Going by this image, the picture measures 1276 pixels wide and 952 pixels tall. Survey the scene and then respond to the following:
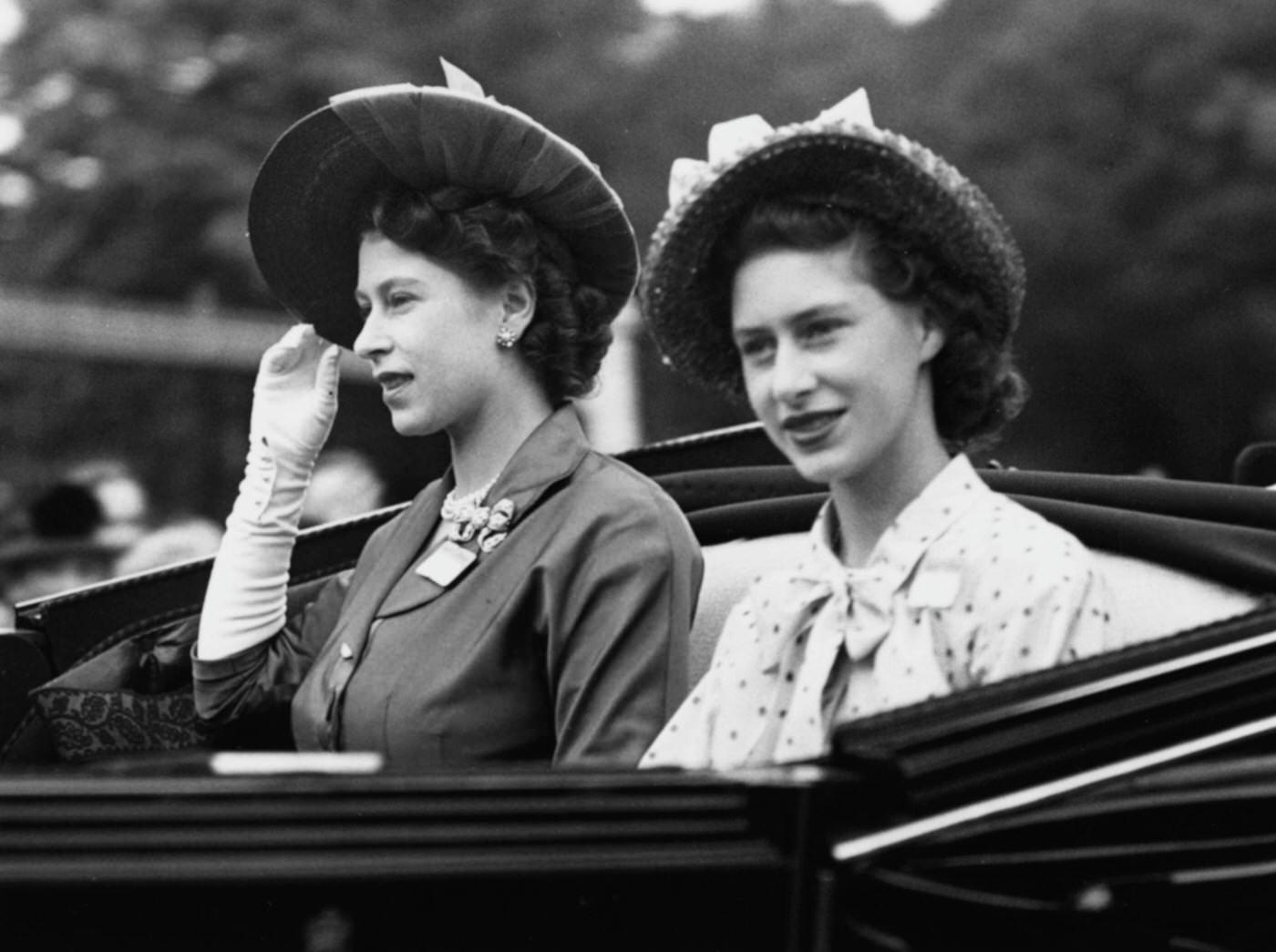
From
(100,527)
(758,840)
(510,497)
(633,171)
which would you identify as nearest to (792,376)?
(758,840)

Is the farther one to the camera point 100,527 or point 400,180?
point 100,527

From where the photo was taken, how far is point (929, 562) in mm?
1940

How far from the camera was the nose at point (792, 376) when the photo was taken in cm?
193

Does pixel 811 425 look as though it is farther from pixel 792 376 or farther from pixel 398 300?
pixel 398 300

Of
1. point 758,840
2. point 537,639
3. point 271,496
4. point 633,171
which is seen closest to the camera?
point 758,840

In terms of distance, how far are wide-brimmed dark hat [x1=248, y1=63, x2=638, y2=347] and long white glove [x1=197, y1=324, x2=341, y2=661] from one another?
9 cm

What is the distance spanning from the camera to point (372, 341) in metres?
2.60

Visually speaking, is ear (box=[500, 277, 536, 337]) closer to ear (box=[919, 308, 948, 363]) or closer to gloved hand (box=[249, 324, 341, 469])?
gloved hand (box=[249, 324, 341, 469])

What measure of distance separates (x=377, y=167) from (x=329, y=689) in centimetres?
73

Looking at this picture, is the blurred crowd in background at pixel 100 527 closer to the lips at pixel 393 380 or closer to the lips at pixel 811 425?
the lips at pixel 393 380

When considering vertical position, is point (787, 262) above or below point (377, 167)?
below

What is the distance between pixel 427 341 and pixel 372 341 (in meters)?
0.07

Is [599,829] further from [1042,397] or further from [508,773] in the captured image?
[1042,397]

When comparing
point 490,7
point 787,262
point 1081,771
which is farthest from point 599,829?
point 490,7
